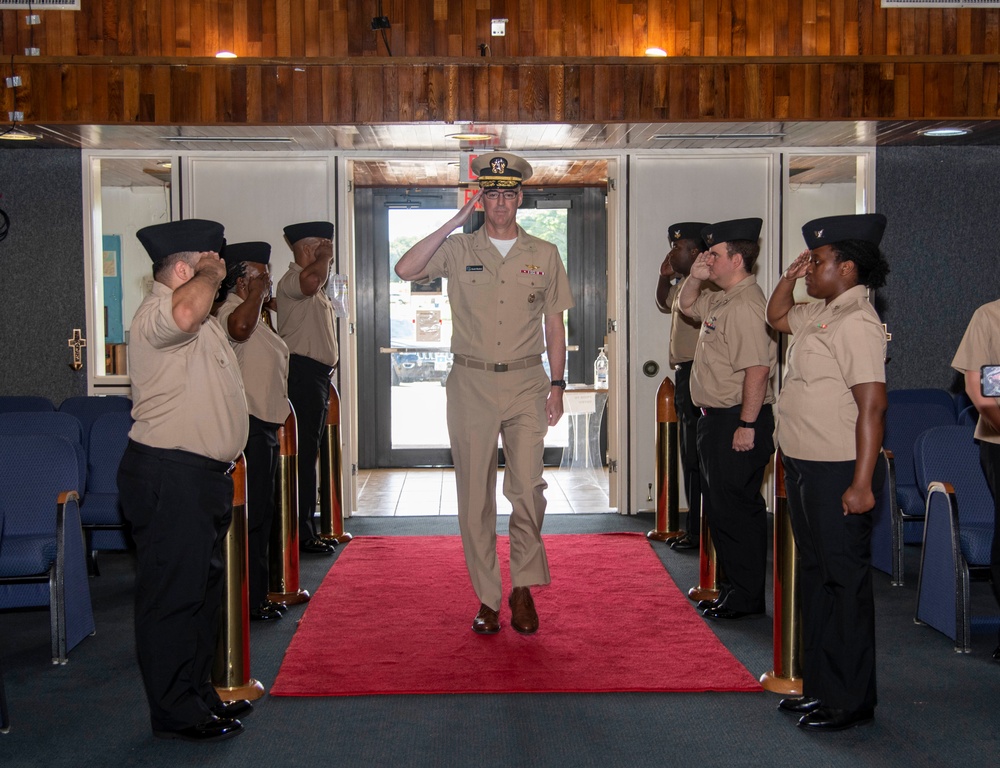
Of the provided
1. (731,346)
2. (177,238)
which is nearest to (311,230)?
(731,346)

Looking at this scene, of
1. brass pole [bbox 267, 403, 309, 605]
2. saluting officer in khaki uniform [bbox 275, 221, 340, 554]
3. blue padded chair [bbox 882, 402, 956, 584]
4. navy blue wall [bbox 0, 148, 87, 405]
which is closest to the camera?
brass pole [bbox 267, 403, 309, 605]

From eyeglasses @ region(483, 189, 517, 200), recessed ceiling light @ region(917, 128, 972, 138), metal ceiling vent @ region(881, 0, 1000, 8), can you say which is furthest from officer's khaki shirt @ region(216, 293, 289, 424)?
metal ceiling vent @ region(881, 0, 1000, 8)

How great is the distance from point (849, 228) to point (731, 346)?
133 centimetres

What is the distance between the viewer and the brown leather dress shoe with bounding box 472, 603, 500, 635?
4469 millimetres

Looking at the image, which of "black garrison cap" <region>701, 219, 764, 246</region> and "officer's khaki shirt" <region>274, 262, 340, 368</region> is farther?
"officer's khaki shirt" <region>274, 262, 340, 368</region>

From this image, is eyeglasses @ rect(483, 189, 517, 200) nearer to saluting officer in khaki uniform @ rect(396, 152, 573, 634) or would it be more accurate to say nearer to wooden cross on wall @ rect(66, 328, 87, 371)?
saluting officer in khaki uniform @ rect(396, 152, 573, 634)

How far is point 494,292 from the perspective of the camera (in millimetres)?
4434

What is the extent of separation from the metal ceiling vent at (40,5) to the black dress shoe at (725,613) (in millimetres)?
5453

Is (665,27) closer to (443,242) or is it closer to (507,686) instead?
(443,242)

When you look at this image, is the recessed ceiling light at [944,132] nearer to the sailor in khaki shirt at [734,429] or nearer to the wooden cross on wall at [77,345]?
the sailor in khaki shirt at [734,429]

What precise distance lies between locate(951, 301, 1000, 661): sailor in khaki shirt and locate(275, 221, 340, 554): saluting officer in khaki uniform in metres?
3.41

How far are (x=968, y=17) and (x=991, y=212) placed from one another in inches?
51.4

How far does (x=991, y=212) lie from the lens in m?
7.29

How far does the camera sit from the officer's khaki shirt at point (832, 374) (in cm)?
328
